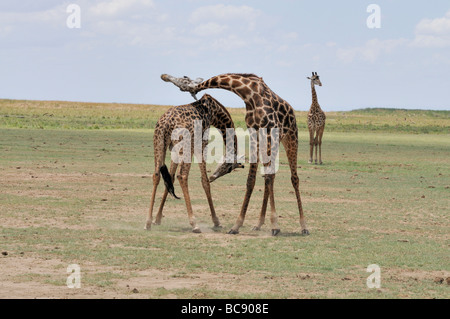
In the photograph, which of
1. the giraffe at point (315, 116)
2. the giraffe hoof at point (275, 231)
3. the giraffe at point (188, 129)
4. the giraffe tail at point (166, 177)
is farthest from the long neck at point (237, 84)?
the giraffe at point (315, 116)

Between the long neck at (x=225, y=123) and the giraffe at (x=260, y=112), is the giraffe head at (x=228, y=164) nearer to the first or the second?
the long neck at (x=225, y=123)

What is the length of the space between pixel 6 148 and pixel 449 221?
18.1 m

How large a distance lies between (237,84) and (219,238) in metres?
2.45

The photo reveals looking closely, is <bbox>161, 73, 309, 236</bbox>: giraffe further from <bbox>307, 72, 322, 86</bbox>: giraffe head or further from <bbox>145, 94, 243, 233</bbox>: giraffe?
<bbox>307, 72, 322, 86</bbox>: giraffe head

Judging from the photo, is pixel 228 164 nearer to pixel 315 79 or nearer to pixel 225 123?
pixel 225 123

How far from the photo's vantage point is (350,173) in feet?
70.6

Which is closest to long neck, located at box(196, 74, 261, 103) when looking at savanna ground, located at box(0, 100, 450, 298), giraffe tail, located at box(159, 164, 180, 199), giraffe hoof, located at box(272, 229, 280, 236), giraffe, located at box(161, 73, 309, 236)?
giraffe, located at box(161, 73, 309, 236)

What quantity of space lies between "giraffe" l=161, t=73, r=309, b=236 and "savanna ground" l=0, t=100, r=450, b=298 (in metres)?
0.47

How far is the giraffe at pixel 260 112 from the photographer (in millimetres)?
10695

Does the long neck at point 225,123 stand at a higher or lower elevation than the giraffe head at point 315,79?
lower

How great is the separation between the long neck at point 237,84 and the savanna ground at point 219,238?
2240 millimetres

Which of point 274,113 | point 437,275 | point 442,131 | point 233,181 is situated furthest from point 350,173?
point 442,131

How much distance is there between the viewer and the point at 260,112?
421 inches

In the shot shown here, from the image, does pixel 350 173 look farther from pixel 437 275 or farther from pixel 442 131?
pixel 442 131
